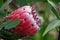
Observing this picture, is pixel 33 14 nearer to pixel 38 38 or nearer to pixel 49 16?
pixel 38 38

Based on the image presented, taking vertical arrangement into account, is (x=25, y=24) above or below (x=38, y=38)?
below

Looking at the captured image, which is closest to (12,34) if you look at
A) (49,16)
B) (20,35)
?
(20,35)

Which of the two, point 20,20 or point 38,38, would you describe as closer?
point 20,20

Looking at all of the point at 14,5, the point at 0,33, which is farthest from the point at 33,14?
the point at 14,5

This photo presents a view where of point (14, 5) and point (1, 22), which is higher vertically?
point (14, 5)

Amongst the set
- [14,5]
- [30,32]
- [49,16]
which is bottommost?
[30,32]

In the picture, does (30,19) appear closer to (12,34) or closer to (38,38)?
(12,34)

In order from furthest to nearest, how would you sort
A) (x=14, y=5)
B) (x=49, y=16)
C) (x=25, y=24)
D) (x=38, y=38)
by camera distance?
(x=49, y=16)
(x=38, y=38)
(x=14, y=5)
(x=25, y=24)

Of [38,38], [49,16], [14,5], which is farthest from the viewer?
[49,16]

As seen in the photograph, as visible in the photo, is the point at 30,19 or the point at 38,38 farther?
the point at 38,38
